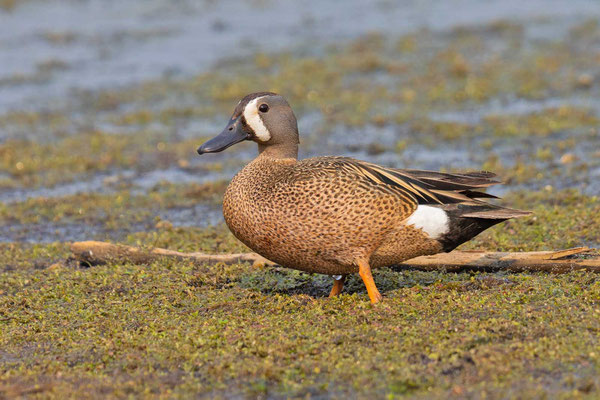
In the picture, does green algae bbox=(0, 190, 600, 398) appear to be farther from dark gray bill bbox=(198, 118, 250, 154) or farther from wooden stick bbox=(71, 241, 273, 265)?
dark gray bill bbox=(198, 118, 250, 154)

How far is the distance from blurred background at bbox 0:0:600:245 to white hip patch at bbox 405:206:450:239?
1832 mm

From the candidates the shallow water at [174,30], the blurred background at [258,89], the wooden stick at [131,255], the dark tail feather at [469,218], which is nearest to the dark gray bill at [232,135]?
the wooden stick at [131,255]

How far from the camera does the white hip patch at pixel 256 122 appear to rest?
5.41 meters

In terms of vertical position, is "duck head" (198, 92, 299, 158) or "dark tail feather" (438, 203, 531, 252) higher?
"duck head" (198, 92, 299, 158)

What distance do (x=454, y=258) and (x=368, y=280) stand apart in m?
0.90

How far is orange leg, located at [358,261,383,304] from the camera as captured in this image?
5004 mm

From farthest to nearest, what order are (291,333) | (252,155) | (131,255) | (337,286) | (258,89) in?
(258,89) → (252,155) → (131,255) → (337,286) → (291,333)

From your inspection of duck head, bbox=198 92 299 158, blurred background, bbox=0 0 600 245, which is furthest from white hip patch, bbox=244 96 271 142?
blurred background, bbox=0 0 600 245

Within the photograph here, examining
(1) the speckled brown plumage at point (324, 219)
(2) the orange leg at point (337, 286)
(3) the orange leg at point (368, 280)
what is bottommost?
(2) the orange leg at point (337, 286)

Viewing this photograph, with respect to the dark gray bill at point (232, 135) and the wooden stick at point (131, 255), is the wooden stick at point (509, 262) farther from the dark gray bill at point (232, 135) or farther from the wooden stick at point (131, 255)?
the dark gray bill at point (232, 135)

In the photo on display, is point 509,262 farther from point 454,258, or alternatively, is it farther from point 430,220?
point 430,220

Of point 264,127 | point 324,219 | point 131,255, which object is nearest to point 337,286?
point 324,219

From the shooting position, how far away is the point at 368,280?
16.5 feet

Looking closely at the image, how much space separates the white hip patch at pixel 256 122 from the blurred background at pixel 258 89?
7.06 ft
